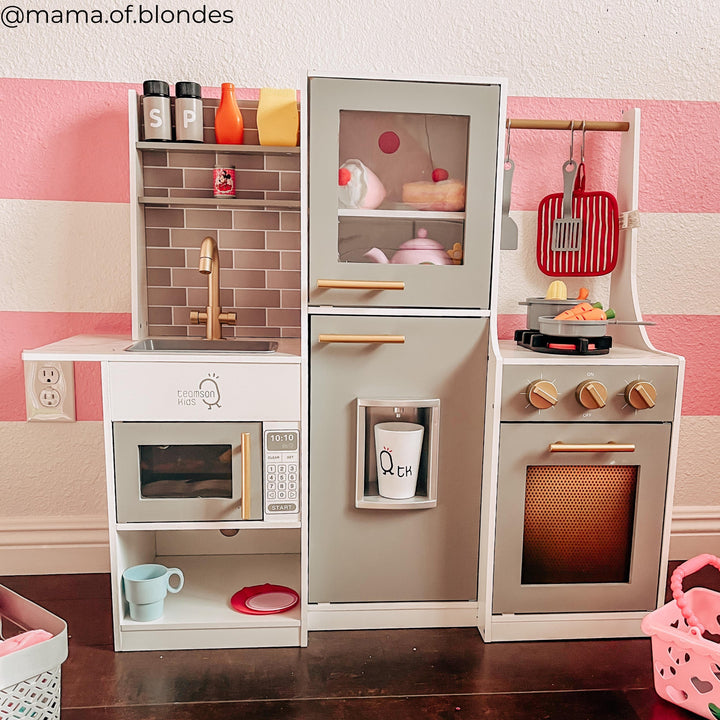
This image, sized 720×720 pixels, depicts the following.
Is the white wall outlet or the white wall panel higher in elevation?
the white wall panel

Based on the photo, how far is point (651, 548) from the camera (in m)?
1.79

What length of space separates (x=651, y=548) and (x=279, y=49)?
5.79ft

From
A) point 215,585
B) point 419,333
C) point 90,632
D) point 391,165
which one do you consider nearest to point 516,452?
point 419,333

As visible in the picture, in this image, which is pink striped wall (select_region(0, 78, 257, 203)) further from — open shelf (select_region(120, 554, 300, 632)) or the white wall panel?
open shelf (select_region(120, 554, 300, 632))

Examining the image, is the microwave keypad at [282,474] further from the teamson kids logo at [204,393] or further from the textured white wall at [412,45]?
the textured white wall at [412,45]

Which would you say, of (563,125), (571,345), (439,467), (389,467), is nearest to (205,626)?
(389,467)

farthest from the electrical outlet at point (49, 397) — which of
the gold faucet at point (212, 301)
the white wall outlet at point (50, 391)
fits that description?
the gold faucet at point (212, 301)

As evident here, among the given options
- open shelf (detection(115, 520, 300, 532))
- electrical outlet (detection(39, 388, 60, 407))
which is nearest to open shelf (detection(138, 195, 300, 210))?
electrical outlet (detection(39, 388, 60, 407))

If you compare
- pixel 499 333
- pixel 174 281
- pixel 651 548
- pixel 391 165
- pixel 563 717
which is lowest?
pixel 563 717

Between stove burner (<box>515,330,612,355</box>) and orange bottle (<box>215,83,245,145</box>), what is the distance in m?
1.00

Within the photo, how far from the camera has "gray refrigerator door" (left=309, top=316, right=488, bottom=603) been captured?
1.73 m

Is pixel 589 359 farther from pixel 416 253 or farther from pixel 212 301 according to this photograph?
pixel 212 301

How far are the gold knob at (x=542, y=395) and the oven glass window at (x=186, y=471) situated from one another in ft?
2.55

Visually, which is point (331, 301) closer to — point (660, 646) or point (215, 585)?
point (215, 585)
